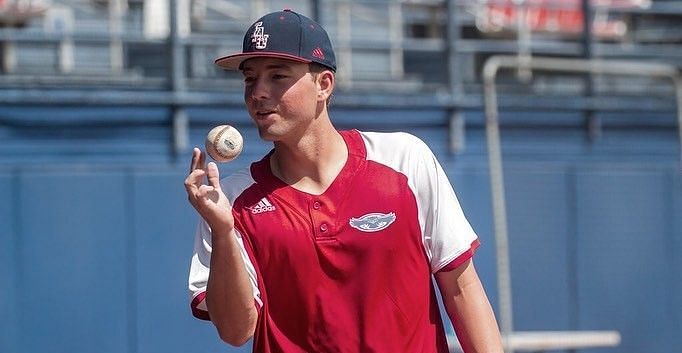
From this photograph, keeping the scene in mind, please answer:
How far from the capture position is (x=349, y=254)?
10.9 ft

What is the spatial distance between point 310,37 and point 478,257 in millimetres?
5087

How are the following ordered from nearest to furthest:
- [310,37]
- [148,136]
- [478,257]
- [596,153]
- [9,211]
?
[310,37] → [9,211] → [148,136] → [478,257] → [596,153]

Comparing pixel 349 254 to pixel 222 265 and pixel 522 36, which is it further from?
pixel 522 36

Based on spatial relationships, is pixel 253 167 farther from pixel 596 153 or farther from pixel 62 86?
pixel 596 153

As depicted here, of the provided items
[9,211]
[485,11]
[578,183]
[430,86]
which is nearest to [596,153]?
[578,183]

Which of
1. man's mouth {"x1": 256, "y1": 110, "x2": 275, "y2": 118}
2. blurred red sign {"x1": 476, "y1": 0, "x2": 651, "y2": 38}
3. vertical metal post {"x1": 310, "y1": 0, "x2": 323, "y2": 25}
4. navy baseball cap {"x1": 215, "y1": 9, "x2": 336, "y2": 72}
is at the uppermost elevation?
blurred red sign {"x1": 476, "y1": 0, "x2": 651, "y2": 38}

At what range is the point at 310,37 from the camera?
333 cm

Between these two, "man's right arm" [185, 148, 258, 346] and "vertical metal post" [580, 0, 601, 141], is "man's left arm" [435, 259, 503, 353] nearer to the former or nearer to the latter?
"man's right arm" [185, 148, 258, 346]

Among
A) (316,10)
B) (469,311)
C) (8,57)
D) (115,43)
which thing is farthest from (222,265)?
(8,57)

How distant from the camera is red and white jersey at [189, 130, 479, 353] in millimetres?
3312

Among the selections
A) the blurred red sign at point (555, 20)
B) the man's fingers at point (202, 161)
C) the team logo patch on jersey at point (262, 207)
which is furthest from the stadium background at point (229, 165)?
the man's fingers at point (202, 161)

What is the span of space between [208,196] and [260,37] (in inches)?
18.8

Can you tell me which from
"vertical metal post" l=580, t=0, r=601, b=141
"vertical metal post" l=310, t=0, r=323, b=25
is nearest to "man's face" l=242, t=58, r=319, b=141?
"vertical metal post" l=310, t=0, r=323, b=25

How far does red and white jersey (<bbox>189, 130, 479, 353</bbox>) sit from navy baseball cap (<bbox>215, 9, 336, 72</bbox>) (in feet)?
1.09
